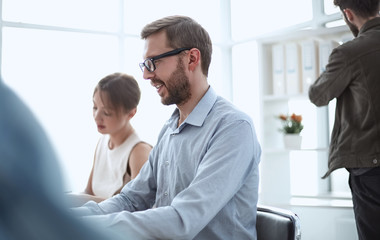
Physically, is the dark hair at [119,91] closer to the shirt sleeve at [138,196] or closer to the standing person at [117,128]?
the standing person at [117,128]

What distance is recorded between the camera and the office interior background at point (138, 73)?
347cm

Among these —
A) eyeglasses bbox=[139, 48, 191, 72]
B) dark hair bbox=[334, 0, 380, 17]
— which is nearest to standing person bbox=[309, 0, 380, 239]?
dark hair bbox=[334, 0, 380, 17]

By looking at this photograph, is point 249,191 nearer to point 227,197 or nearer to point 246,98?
point 227,197

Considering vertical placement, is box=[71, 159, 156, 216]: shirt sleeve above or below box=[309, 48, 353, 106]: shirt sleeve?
below

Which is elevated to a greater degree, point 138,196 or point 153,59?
point 153,59

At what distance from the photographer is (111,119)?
2.08 meters

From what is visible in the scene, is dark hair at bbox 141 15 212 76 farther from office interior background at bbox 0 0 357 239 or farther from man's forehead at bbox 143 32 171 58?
office interior background at bbox 0 0 357 239

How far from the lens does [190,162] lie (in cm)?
137

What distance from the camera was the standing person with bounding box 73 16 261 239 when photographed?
1.07m

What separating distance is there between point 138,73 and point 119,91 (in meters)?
2.28

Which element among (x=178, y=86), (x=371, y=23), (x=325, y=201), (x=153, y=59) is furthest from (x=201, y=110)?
(x=325, y=201)

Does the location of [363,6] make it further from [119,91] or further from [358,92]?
[119,91]

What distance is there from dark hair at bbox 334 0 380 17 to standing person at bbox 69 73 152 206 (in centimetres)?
107

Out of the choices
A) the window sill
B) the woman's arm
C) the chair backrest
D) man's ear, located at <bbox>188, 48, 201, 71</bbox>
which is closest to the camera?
the chair backrest
